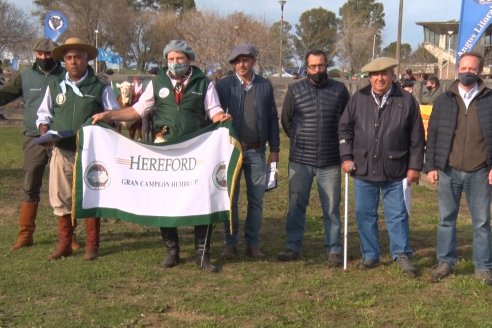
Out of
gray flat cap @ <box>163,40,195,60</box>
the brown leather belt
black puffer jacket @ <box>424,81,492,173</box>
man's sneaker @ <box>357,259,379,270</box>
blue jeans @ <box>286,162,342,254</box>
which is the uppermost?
gray flat cap @ <box>163,40,195,60</box>

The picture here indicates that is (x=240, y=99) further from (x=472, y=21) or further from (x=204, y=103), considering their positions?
(x=472, y=21)

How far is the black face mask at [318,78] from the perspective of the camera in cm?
578

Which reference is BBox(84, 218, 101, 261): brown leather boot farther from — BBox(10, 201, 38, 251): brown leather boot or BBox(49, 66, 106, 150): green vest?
BBox(49, 66, 106, 150): green vest

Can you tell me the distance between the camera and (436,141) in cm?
545

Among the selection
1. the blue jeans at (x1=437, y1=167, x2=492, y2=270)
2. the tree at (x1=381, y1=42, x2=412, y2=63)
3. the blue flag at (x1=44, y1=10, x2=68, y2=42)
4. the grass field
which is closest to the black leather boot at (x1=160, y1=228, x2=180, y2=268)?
the grass field

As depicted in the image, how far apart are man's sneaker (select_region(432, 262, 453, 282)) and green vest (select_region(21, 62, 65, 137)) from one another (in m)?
4.02

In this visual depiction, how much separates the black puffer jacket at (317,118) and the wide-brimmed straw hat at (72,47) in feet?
6.33

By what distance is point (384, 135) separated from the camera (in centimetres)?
554

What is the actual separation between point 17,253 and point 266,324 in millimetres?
2987

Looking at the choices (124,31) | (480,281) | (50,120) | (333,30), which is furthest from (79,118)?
(333,30)

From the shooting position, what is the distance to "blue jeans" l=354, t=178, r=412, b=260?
5719 millimetres

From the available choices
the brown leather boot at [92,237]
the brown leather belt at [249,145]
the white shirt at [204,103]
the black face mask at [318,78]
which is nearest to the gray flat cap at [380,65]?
the black face mask at [318,78]

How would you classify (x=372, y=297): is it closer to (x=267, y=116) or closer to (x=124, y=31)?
(x=267, y=116)

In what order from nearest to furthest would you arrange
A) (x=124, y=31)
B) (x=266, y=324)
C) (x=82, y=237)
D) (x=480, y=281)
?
(x=266, y=324) < (x=480, y=281) < (x=82, y=237) < (x=124, y=31)
